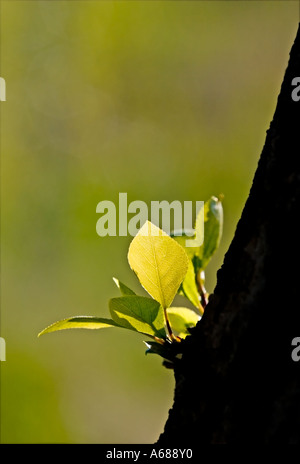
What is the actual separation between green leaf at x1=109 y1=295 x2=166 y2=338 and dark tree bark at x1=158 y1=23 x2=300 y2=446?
75 mm

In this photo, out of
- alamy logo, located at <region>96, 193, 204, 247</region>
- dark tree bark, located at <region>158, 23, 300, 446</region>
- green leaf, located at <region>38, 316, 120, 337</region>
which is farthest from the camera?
alamy logo, located at <region>96, 193, 204, 247</region>

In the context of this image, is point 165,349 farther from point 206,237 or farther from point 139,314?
point 206,237

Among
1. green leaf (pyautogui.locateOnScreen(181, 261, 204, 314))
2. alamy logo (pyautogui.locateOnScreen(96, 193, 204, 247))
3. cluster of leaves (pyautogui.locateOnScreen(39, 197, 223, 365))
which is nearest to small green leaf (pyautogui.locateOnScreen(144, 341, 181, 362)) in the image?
cluster of leaves (pyautogui.locateOnScreen(39, 197, 223, 365))

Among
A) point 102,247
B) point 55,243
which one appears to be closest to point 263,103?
point 102,247

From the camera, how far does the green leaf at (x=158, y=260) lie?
0.44 meters

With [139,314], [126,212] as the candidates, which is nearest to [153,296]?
[139,314]

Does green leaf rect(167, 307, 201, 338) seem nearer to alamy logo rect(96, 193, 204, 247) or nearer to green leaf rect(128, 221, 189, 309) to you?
green leaf rect(128, 221, 189, 309)

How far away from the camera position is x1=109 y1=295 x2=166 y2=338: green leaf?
439 millimetres

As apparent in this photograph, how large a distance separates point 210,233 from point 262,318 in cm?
21

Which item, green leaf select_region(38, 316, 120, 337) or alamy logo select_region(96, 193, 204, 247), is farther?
alamy logo select_region(96, 193, 204, 247)

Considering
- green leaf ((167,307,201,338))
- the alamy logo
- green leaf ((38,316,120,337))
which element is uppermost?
the alamy logo

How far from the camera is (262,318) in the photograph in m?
0.35
